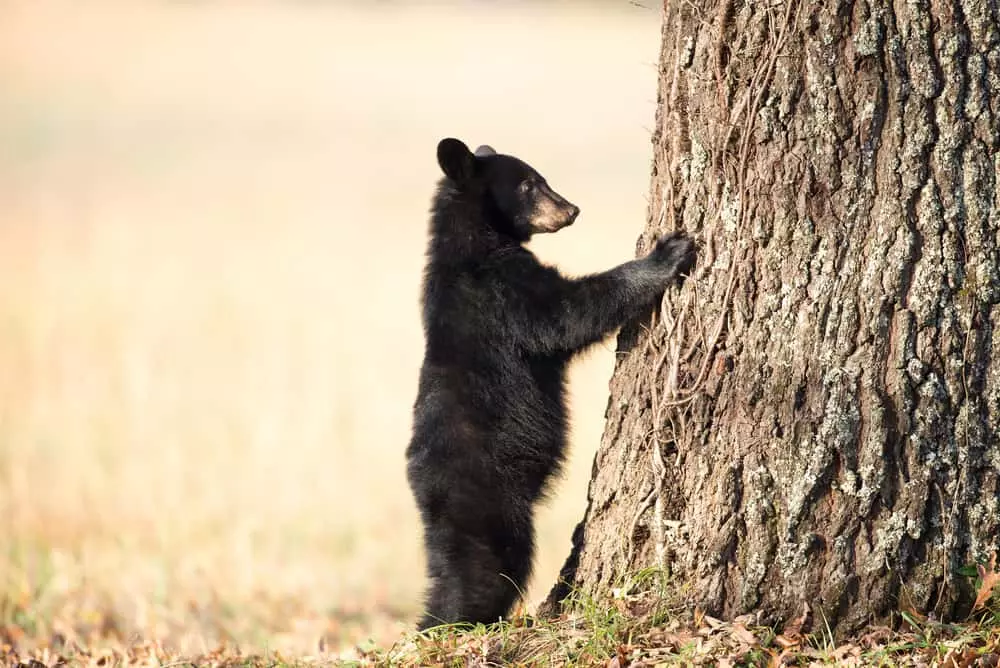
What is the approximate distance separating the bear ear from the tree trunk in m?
1.55

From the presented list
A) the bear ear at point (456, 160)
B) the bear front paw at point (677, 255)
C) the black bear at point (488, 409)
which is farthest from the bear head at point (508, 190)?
the bear front paw at point (677, 255)

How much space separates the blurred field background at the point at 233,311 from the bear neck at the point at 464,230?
2.57 feet

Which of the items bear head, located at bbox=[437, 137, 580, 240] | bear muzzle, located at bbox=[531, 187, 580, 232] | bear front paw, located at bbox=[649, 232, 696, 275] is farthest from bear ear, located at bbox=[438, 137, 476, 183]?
bear front paw, located at bbox=[649, 232, 696, 275]

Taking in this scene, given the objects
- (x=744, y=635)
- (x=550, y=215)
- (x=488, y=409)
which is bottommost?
(x=744, y=635)

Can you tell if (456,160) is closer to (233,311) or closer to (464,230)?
(464,230)

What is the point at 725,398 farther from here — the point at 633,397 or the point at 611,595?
the point at 611,595

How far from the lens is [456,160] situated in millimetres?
4711

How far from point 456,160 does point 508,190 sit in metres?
0.27

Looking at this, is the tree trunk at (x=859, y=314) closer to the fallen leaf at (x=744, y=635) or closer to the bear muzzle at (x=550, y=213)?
the fallen leaf at (x=744, y=635)

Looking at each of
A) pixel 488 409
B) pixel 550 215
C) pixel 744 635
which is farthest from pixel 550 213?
pixel 744 635

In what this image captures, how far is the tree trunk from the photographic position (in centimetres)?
319

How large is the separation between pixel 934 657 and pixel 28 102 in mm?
20685

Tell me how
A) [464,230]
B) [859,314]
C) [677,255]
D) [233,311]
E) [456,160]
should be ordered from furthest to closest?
[233,311] < [456,160] < [464,230] < [677,255] < [859,314]

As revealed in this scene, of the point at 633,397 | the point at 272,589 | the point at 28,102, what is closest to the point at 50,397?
the point at 272,589
